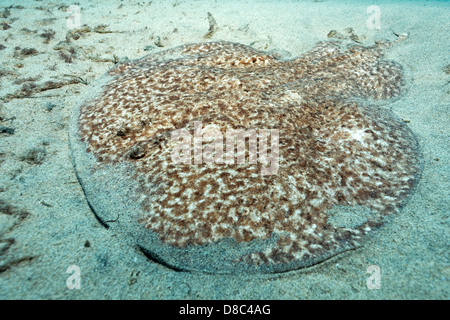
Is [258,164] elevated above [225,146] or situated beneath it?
situated beneath

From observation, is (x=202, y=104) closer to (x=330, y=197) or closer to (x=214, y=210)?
(x=214, y=210)

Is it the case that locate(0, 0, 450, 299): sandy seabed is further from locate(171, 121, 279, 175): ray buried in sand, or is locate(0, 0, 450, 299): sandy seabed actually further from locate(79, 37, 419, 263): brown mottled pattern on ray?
locate(171, 121, 279, 175): ray buried in sand

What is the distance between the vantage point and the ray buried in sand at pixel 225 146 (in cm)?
323

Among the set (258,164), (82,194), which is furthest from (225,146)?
(82,194)

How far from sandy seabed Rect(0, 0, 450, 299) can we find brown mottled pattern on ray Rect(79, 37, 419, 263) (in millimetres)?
332

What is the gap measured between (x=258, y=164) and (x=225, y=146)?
536 mm

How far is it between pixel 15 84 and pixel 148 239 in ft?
17.6

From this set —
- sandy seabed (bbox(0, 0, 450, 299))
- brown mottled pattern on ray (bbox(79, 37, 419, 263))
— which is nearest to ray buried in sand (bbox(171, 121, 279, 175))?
brown mottled pattern on ray (bbox(79, 37, 419, 263))

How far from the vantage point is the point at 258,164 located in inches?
126

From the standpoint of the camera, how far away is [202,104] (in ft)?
12.6

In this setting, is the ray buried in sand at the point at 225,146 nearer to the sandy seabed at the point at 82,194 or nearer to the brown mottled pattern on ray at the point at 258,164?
the brown mottled pattern on ray at the point at 258,164

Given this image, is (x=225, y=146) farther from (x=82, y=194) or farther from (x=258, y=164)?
(x=82, y=194)

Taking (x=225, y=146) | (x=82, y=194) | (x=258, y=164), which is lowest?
(x=82, y=194)

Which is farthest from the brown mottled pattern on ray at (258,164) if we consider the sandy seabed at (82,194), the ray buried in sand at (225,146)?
the sandy seabed at (82,194)
